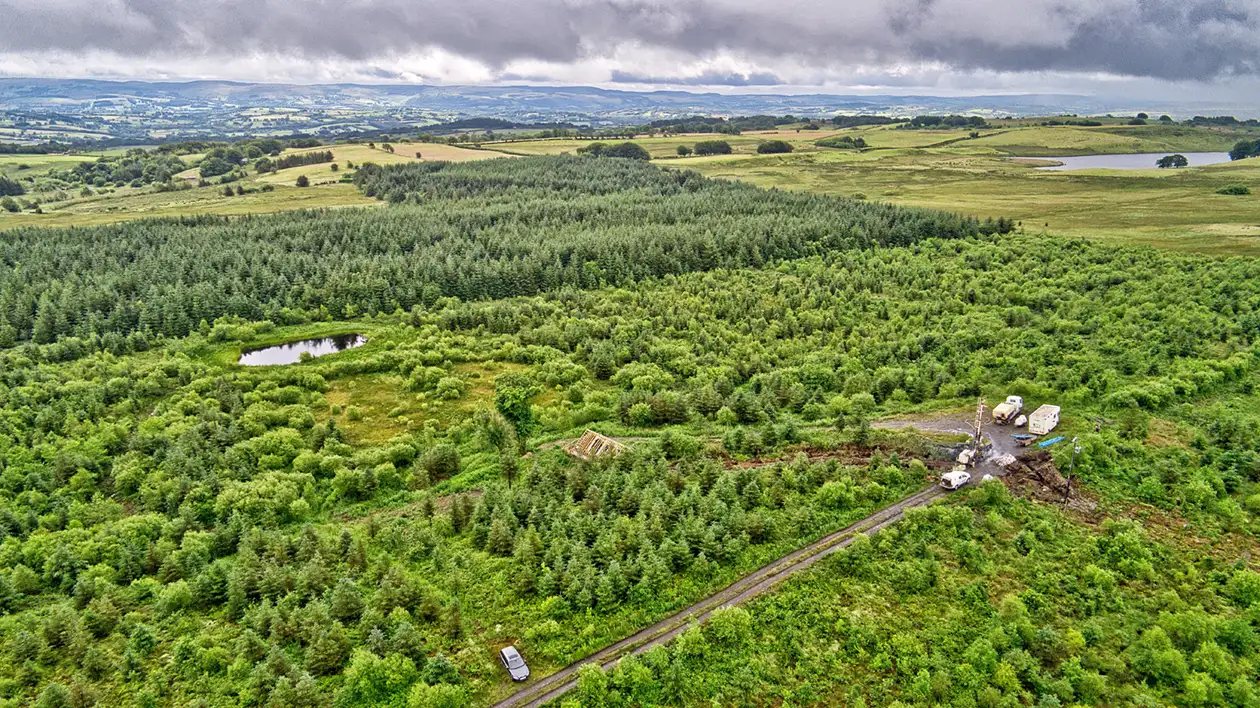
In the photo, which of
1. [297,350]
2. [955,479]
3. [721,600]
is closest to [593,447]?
[721,600]

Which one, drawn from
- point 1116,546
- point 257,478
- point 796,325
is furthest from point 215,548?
point 796,325

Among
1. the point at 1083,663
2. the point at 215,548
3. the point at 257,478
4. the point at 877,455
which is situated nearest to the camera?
the point at 1083,663

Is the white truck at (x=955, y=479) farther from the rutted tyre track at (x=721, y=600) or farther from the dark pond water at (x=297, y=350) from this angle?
the dark pond water at (x=297, y=350)

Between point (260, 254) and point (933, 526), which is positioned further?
point (260, 254)

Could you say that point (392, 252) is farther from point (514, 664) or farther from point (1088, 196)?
point (1088, 196)

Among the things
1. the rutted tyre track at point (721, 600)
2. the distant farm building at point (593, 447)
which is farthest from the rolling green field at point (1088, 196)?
the distant farm building at point (593, 447)

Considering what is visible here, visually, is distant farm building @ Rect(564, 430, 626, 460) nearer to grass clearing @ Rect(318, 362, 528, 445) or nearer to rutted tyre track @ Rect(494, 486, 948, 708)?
grass clearing @ Rect(318, 362, 528, 445)

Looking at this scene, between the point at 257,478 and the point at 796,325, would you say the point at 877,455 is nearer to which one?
the point at 796,325
